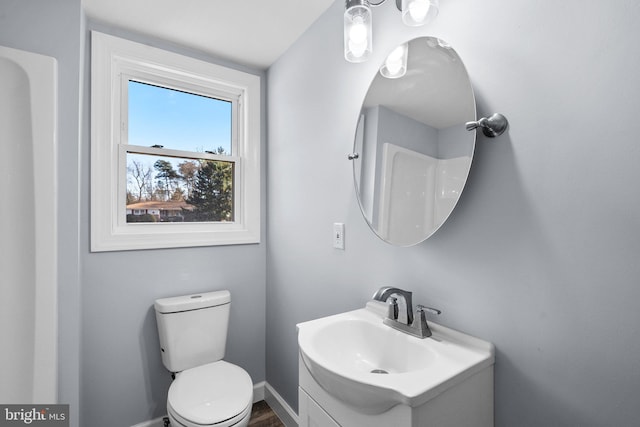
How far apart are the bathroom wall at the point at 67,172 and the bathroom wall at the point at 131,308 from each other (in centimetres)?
20

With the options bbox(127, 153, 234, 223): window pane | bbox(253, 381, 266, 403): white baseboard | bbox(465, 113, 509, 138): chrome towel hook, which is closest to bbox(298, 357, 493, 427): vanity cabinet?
bbox(465, 113, 509, 138): chrome towel hook

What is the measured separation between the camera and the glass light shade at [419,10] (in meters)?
→ 0.89

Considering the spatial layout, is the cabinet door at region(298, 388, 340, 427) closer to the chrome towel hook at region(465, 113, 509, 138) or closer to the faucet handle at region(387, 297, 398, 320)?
the faucet handle at region(387, 297, 398, 320)

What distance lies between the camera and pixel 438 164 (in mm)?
979

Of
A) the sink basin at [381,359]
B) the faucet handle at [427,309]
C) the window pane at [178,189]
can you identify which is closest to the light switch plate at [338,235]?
the sink basin at [381,359]

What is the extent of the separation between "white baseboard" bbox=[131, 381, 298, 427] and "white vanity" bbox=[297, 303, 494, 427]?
920mm

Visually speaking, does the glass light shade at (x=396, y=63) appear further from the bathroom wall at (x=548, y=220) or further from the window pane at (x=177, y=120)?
the window pane at (x=177, y=120)

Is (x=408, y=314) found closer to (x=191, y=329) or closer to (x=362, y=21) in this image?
(x=362, y=21)

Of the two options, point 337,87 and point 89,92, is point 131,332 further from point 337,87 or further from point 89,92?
point 337,87

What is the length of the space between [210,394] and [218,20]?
1858mm

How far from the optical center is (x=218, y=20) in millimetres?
1623

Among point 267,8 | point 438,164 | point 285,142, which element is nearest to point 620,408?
point 438,164

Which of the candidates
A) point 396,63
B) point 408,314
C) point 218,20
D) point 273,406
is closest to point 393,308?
point 408,314

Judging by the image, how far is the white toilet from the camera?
1305 millimetres
